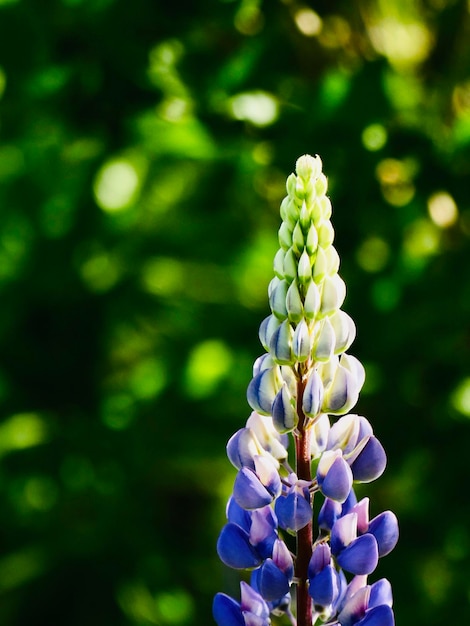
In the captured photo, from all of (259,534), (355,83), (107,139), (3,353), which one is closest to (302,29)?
(355,83)

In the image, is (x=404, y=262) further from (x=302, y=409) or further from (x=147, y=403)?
(x=302, y=409)

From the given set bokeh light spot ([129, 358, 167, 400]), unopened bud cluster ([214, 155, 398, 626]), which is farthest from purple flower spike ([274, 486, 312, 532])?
bokeh light spot ([129, 358, 167, 400])

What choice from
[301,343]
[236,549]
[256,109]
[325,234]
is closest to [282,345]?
[301,343]

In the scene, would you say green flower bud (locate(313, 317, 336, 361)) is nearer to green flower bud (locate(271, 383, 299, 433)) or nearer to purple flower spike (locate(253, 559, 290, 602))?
green flower bud (locate(271, 383, 299, 433))

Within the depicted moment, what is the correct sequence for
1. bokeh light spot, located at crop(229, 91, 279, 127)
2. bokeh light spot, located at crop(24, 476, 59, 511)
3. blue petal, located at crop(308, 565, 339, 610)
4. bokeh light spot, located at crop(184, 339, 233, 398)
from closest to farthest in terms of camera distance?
blue petal, located at crop(308, 565, 339, 610)
bokeh light spot, located at crop(229, 91, 279, 127)
bokeh light spot, located at crop(184, 339, 233, 398)
bokeh light spot, located at crop(24, 476, 59, 511)

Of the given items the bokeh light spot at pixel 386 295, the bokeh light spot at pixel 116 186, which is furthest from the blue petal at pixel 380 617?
the bokeh light spot at pixel 116 186

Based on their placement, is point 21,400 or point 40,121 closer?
point 40,121
